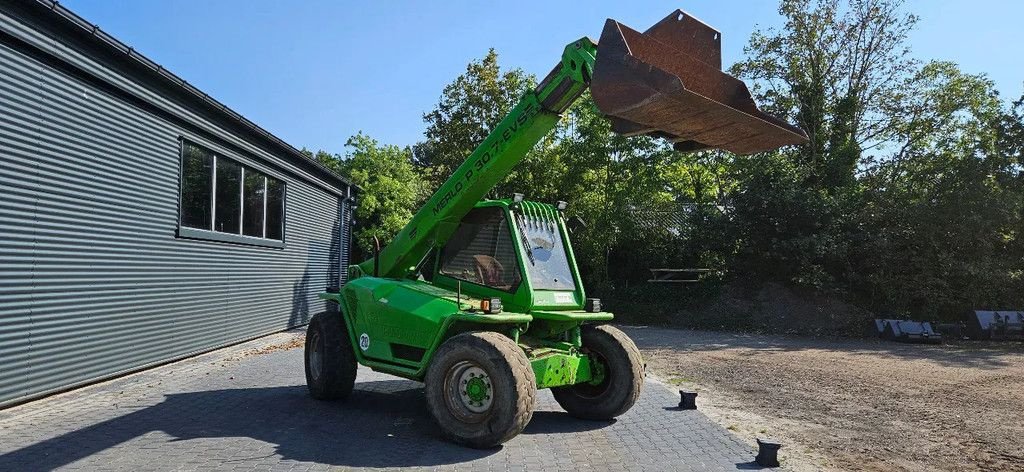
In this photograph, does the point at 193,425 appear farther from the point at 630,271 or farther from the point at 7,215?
the point at 630,271

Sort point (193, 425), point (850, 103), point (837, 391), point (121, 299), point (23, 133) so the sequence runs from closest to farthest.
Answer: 1. point (193, 425)
2. point (23, 133)
3. point (121, 299)
4. point (837, 391)
5. point (850, 103)

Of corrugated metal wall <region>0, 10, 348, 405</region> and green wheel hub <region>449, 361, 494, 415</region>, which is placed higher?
corrugated metal wall <region>0, 10, 348, 405</region>

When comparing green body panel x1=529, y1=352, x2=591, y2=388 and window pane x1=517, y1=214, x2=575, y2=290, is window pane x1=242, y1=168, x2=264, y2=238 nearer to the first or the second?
window pane x1=517, y1=214, x2=575, y2=290

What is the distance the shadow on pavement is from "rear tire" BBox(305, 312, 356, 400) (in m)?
0.15

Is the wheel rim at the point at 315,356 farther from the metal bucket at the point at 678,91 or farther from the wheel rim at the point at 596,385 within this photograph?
the metal bucket at the point at 678,91

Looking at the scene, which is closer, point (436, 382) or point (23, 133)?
point (436, 382)

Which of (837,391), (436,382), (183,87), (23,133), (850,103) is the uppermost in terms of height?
(850,103)

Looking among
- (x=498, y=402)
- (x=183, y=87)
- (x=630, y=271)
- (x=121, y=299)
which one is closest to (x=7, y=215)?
(x=121, y=299)

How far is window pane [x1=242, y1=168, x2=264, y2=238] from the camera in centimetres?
1304

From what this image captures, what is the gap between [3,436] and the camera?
5906 mm

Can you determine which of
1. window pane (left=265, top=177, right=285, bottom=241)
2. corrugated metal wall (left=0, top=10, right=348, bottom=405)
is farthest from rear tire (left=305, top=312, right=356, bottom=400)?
window pane (left=265, top=177, right=285, bottom=241)

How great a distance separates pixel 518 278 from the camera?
22.4 feet

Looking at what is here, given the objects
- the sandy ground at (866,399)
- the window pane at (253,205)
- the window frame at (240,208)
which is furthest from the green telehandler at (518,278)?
the window pane at (253,205)

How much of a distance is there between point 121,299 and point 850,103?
2465cm
